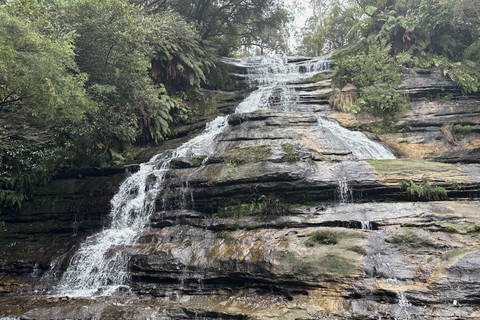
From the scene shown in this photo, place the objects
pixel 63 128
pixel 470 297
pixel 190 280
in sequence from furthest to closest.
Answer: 1. pixel 63 128
2. pixel 190 280
3. pixel 470 297

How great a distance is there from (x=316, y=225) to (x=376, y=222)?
142 cm

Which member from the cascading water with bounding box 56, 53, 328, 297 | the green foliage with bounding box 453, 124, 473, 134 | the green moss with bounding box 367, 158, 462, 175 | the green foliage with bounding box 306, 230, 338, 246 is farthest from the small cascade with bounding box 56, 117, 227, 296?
the green foliage with bounding box 453, 124, 473, 134

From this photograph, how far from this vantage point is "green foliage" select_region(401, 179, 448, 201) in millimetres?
7750

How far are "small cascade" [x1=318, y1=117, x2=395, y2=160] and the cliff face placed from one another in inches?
6.4

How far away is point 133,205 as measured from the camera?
988 centimetres

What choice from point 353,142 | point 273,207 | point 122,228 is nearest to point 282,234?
point 273,207

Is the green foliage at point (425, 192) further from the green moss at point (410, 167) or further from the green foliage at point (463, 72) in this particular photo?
the green foliage at point (463, 72)

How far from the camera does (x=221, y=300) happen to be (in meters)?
6.43

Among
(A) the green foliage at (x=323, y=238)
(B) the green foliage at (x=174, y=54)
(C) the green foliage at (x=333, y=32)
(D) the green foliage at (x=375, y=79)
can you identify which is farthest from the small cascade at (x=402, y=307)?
(C) the green foliage at (x=333, y=32)

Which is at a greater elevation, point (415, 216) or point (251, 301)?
point (415, 216)

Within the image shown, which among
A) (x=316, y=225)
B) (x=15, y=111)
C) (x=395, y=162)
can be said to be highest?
(x=15, y=111)

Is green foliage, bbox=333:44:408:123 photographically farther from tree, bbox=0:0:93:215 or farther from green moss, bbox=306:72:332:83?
tree, bbox=0:0:93:215

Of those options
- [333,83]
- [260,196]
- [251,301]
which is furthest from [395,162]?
[333,83]

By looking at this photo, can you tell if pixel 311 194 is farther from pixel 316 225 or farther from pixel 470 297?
pixel 470 297
